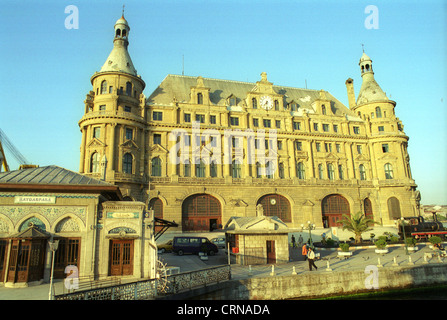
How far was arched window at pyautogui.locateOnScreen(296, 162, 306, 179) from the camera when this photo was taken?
51.4 m

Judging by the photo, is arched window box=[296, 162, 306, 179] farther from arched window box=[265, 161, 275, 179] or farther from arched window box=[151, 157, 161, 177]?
arched window box=[151, 157, 161, 177]

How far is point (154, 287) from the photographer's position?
49.1 ft

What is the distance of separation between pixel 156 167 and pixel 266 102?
22.5m

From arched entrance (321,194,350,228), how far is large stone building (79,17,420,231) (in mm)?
174

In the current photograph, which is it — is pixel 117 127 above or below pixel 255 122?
below

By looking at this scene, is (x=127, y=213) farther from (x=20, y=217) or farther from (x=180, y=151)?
(x=180, y=151)

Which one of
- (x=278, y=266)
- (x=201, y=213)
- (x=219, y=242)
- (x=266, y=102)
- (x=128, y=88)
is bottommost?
(x=278, y=266)

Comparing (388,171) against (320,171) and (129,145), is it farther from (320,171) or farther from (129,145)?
(129,145)

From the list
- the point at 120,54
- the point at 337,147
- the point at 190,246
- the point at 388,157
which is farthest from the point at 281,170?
the point at 120,54

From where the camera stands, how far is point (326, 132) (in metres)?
54.8

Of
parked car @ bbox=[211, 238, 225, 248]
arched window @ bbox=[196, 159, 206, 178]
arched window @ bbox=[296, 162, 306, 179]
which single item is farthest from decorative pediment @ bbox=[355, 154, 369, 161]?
parked car @ bbox=[211, 238, 225, 248]

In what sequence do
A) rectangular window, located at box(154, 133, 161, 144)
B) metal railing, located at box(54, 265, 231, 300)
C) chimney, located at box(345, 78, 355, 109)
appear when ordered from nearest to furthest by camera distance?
metal railing, located at box(54, 265, 231, 300), rectangular window, located at box(154, 133, 161, 144), chimney, located at box(345, 78, 355, 109)

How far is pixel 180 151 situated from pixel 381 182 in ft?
119

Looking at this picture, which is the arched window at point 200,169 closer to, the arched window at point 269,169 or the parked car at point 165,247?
the arched window at point 269,169
